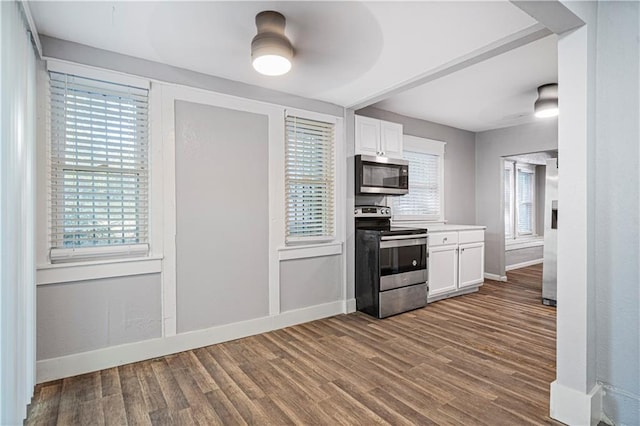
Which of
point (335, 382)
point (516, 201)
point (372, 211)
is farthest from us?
point (516, 201)

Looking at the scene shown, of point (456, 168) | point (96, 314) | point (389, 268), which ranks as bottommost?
point (96, 314)

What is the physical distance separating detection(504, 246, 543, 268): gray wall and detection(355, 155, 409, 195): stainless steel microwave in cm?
348

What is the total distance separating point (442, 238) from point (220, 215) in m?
2.78

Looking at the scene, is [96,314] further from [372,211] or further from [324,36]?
[372,211]

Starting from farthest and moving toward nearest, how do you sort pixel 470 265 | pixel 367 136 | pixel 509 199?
pixel 509 199 < pixel 470 265 < pixel 367 136

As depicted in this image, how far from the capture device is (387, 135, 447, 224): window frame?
478 centimetres

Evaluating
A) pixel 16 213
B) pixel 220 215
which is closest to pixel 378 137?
pixel 220 215

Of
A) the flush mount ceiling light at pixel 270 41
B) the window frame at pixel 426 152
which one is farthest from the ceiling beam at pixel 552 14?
the window frame at pixel 426 152

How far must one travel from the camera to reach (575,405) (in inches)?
71.5

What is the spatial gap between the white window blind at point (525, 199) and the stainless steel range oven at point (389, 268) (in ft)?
14.1

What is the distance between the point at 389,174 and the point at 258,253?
190 centimetres

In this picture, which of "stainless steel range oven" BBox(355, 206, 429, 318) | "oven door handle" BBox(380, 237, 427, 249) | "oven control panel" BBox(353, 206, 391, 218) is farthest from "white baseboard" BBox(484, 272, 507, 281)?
"oven control panel" BBox(353, 206, 391, 218)

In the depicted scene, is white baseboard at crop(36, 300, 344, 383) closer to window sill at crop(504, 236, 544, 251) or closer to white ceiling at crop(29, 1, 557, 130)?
white ceiling at crop(29, 1, 557, 130)

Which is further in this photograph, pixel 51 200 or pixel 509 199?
pixel 509 199
